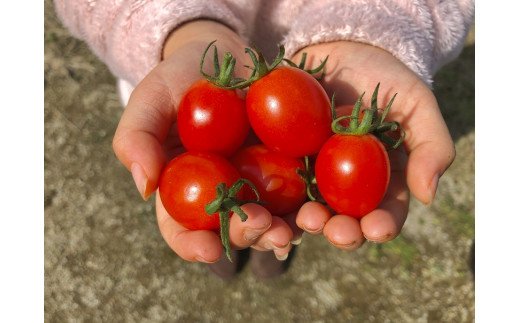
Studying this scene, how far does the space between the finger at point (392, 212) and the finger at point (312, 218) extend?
0.34 ft

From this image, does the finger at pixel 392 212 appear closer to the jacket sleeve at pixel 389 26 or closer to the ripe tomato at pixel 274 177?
the ripe tomato at pixel 274 177

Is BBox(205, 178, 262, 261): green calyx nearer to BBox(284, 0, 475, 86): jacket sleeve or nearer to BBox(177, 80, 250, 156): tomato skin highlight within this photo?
BBox(177, 80, 250, 156): tomato skin highlight

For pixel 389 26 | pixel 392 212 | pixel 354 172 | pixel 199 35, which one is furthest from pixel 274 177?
pixel 389 26

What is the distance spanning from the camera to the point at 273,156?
1.54 m

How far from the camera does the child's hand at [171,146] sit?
1.38 m

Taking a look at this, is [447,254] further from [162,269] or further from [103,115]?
[103,115]

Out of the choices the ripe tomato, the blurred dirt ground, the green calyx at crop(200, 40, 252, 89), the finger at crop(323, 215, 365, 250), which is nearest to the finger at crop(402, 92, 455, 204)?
the finger at crop(323, 215, 365, 250)

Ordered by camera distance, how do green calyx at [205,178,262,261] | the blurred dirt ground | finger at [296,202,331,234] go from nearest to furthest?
green calyx at [205,178,262,261] → finger at [296,202,331,234] → the blurred dirt ground

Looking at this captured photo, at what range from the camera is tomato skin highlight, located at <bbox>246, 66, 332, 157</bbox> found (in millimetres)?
1464

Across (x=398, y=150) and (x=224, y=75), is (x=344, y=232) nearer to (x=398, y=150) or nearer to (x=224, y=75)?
(x=398, y=150)

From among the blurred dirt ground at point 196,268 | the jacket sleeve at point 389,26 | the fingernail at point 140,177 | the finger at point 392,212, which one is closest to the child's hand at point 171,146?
the fingernail at point 140,177

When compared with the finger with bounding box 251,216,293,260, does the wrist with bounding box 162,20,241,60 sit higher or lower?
higher

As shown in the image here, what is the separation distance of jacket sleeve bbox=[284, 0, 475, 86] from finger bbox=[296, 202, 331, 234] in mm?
718

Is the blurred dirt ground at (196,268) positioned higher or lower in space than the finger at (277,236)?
lower
